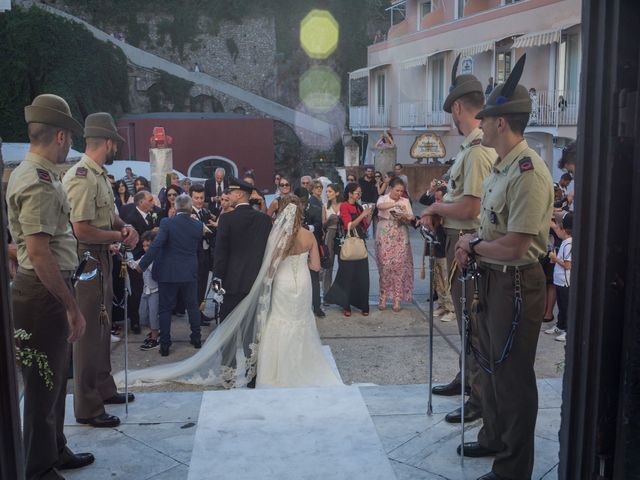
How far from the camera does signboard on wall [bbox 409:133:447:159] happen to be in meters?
22.7

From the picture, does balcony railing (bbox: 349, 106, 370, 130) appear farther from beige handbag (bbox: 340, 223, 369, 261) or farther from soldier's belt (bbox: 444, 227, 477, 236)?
soldier's belt (bbox: 444, 227, 477, 236)

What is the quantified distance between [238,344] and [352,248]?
3.13 m

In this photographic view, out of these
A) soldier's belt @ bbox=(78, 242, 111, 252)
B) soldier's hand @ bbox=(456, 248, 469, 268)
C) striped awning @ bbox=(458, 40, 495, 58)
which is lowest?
soldier's belt @ bbox=(78, 242, 111, 252)

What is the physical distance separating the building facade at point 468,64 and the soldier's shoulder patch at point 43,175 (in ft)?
50.5

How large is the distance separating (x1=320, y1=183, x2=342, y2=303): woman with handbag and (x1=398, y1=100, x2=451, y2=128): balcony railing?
1764 cm

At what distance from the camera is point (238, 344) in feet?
22.3

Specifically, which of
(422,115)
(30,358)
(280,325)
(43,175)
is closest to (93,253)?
(43,175)

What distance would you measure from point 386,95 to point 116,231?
29.8m

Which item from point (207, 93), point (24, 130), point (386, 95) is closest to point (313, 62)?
point (207, 93)

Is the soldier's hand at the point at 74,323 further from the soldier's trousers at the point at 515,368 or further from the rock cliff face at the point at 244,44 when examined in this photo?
the rock cliff face at the point at 244,44

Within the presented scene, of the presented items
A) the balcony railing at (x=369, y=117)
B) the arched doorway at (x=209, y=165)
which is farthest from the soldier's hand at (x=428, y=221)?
the balcony railing at (x=369, y=117)

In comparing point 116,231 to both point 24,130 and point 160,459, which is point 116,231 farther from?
point 24,130

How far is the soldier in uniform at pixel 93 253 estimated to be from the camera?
455 centimetres

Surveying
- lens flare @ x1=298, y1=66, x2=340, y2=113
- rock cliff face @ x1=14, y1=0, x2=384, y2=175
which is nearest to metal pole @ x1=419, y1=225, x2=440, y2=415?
rock cliff face @ x1=14, y1=0, x2=384, y2=175
